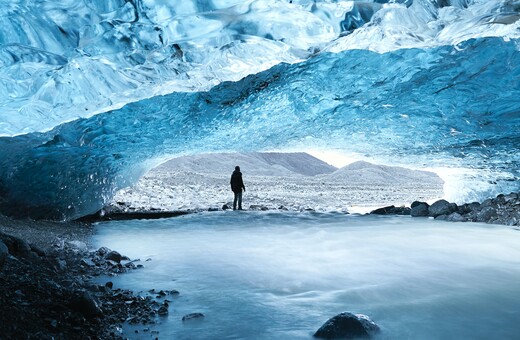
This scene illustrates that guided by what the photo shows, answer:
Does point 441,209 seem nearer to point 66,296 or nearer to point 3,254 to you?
point 66,296

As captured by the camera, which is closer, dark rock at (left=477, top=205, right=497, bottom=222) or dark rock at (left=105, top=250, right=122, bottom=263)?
dark rock at (left=105, top=250, right=122, bottom=263)

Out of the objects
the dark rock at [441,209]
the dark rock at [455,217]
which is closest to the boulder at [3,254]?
the dark rock at [455,217]

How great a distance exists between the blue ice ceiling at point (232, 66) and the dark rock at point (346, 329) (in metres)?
4.65

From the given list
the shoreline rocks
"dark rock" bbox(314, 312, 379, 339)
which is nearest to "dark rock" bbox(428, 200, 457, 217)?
"dark rock" bbox(314, 312, 379, 339)

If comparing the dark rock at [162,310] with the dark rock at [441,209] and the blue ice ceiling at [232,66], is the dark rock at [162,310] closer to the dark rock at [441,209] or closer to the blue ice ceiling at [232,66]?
the blue ice ceiling at [232,66]

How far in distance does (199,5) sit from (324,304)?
5.14 metres

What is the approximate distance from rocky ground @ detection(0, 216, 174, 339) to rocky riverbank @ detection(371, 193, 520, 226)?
932cm

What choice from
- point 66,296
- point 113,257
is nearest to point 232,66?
point 113,257

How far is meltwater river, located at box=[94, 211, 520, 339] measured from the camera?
155 inches

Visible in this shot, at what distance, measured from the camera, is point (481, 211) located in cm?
1174

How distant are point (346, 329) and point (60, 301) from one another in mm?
2167

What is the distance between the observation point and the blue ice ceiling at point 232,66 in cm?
699

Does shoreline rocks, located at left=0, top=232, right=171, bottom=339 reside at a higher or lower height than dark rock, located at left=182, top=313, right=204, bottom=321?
higher

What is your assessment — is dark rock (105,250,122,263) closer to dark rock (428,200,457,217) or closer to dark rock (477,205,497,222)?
dark rock (477,205,497,222)
